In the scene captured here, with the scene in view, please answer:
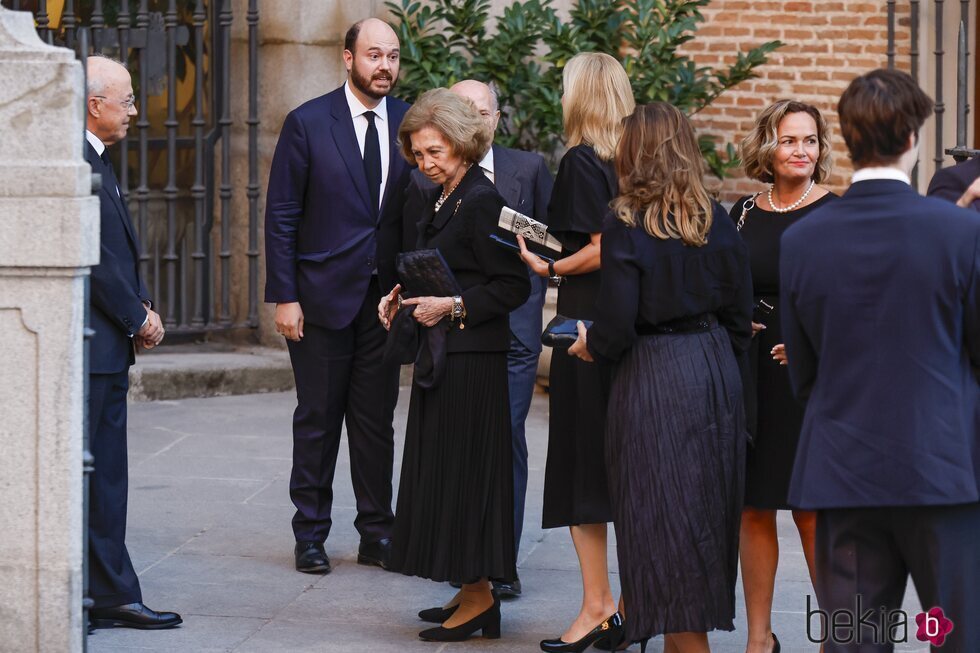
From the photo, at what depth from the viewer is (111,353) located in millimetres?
5402

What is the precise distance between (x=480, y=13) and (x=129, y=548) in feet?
14.7

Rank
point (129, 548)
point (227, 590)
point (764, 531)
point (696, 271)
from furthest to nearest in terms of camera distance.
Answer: point (129, 548) → point (227, 590) → point (764, 531) → point (696, 271)

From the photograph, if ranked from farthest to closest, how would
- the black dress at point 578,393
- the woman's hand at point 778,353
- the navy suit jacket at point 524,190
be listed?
1. the navy suit jacket at point 524,190
2. the black dress at point 578,393
3. the woman's hand at point 778,353

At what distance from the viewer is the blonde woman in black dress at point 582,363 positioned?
5309mm

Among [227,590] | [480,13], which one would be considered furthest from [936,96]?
[227,590]

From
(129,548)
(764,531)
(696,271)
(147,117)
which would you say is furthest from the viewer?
(147,117)

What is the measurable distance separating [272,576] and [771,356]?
217cm

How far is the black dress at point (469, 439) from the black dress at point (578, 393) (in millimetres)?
164

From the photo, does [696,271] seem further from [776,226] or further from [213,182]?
[213,182]

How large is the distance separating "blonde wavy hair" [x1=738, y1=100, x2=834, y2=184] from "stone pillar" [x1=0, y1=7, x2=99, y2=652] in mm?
2152

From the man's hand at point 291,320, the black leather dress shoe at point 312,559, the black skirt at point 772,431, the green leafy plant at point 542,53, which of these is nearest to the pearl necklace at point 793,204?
the black skirt at point 772,431

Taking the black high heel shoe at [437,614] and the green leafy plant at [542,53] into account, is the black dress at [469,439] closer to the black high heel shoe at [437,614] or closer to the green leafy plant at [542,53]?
the black high heel shoe at [437,614]

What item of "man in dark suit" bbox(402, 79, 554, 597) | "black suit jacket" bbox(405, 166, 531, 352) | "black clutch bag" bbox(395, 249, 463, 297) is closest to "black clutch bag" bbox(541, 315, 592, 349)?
"black suit jacket" bbox(405, 166, 531, 352)

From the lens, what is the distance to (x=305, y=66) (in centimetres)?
977
